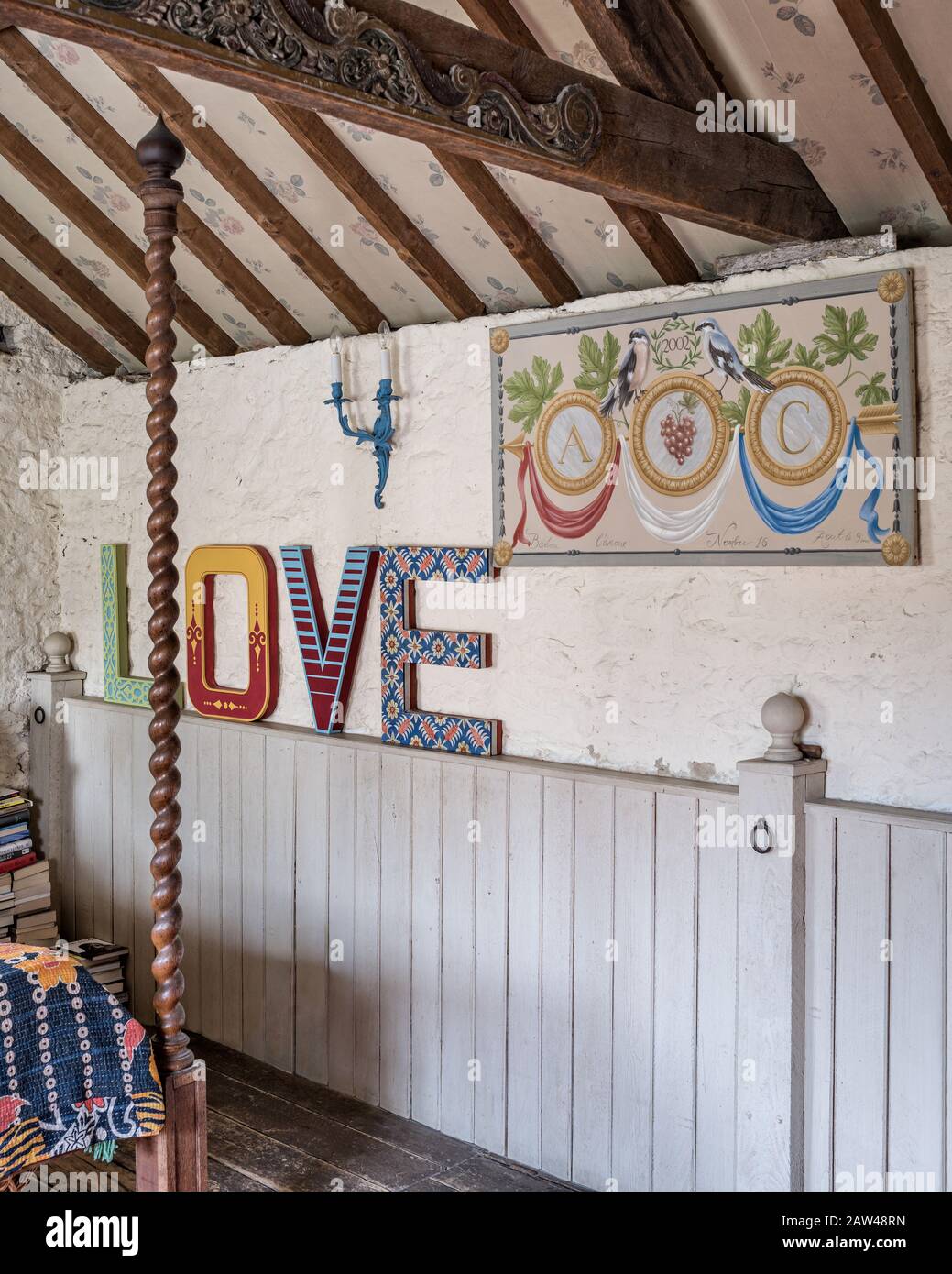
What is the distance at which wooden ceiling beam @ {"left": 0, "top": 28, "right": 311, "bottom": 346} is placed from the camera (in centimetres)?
360

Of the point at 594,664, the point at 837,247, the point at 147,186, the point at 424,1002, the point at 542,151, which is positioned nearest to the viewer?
the point at 542,151

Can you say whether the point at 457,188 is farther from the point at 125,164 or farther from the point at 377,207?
the point at 125,164

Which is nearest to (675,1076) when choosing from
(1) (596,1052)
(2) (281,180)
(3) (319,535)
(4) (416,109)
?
(1) (596,1052)

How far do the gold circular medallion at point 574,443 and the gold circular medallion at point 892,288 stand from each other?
0.83 metres

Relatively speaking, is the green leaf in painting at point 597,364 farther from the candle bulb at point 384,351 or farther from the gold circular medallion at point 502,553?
the candle bulb at point 384,351

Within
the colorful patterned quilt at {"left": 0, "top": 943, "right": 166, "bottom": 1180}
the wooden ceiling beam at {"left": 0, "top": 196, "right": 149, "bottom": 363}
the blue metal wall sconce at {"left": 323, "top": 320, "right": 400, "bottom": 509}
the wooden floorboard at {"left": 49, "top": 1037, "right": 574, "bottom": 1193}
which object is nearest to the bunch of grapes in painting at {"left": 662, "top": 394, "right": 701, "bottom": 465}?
the blue metal wall sconce at {"left": 323, "top": 320, "right": 400, "bottom": 509}

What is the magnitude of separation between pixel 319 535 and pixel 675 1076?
2.14 meters

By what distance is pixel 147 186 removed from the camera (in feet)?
9.20

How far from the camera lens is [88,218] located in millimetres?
4277

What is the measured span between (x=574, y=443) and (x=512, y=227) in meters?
0.61

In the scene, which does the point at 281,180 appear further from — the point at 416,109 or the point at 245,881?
the point at 245,881

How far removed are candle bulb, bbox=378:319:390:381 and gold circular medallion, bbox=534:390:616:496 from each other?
27.0 inches

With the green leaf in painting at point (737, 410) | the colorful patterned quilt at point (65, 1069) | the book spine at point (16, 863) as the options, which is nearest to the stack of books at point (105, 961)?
the book spine at point (16, 863)
